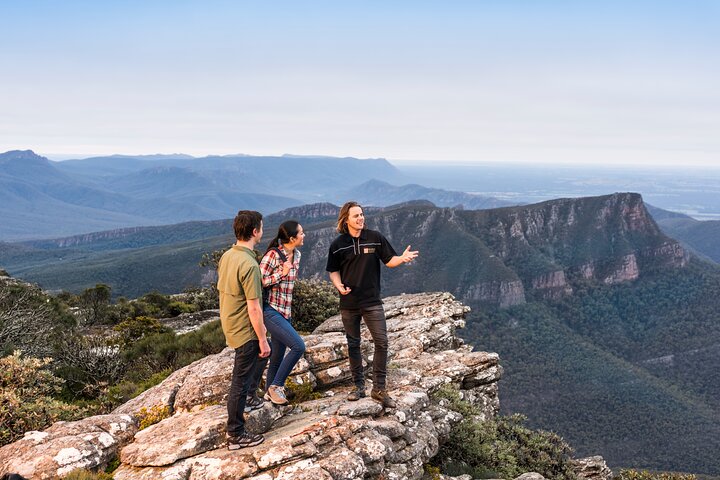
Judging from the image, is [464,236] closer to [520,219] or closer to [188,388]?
[520,219]

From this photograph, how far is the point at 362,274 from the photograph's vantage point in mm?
7633

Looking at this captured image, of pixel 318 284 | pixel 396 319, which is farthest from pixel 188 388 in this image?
pixel 318 284

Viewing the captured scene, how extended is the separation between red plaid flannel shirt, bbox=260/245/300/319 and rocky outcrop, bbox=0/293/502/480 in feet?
5.44

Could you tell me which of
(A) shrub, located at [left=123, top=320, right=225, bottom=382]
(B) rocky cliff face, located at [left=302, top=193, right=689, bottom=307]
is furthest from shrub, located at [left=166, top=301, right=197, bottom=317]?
(B) rocky cliff face, located at [left=302, top=193, right=689, bottom=307]

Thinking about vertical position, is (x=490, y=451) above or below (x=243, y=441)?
below

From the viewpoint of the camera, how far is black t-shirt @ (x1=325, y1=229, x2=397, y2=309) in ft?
25.1

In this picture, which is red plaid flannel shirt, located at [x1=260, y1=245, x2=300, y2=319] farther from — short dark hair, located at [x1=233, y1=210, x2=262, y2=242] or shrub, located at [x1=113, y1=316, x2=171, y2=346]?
shrub, located at [x1=113, y1=316, x2=171, y2=346]

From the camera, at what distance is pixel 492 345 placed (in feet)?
328

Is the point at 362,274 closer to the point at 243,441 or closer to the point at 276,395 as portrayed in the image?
the point at 276,395

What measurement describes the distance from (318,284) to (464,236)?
11045 cm

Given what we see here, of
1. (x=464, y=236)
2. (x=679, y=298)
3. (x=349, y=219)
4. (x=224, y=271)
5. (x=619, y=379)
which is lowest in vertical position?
(x=619, y=379)

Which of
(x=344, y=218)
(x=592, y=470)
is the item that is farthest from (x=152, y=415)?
(x=592, y=470)

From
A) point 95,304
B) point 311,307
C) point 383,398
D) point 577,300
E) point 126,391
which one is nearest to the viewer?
point 383,398

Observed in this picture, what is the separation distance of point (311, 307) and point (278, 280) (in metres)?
11.5
